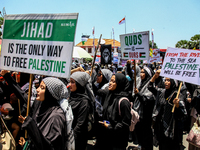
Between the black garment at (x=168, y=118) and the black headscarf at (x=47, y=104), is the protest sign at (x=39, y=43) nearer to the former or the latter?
the black headscarf at (x=47, y=104)

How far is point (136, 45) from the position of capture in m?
4.45

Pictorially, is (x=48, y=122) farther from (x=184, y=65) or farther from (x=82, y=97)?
(x=184, y=65)

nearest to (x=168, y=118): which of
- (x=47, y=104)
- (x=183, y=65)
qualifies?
(x=183, y=65)

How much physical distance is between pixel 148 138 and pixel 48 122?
9.30 feet

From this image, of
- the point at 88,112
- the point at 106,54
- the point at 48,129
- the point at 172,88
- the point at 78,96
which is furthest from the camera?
the point at 106,54

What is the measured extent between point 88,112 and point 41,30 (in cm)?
145

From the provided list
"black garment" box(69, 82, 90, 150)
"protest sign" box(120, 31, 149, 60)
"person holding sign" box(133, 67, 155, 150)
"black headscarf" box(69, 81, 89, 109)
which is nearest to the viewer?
"black garment" box(69, 82, 90, 150)

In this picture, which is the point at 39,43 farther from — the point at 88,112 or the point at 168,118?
the point at 168,118

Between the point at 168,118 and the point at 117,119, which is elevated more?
the point at 117,119

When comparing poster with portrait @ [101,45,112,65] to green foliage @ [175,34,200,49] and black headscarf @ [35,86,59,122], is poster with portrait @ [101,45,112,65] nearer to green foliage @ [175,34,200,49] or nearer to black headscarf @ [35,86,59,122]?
black headscarf @ [35,86,59,122]

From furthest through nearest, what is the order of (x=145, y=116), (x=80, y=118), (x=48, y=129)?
(x=145, y=116) → (x=80, y=118) → (x=48, y=129)

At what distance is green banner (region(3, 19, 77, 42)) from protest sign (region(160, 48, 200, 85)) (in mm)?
2274

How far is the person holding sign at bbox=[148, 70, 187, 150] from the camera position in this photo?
3.65m

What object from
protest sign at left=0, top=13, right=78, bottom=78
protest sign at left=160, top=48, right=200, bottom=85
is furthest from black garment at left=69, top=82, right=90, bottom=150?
protest sign at left=160, top=48, right=200, bottom=85
